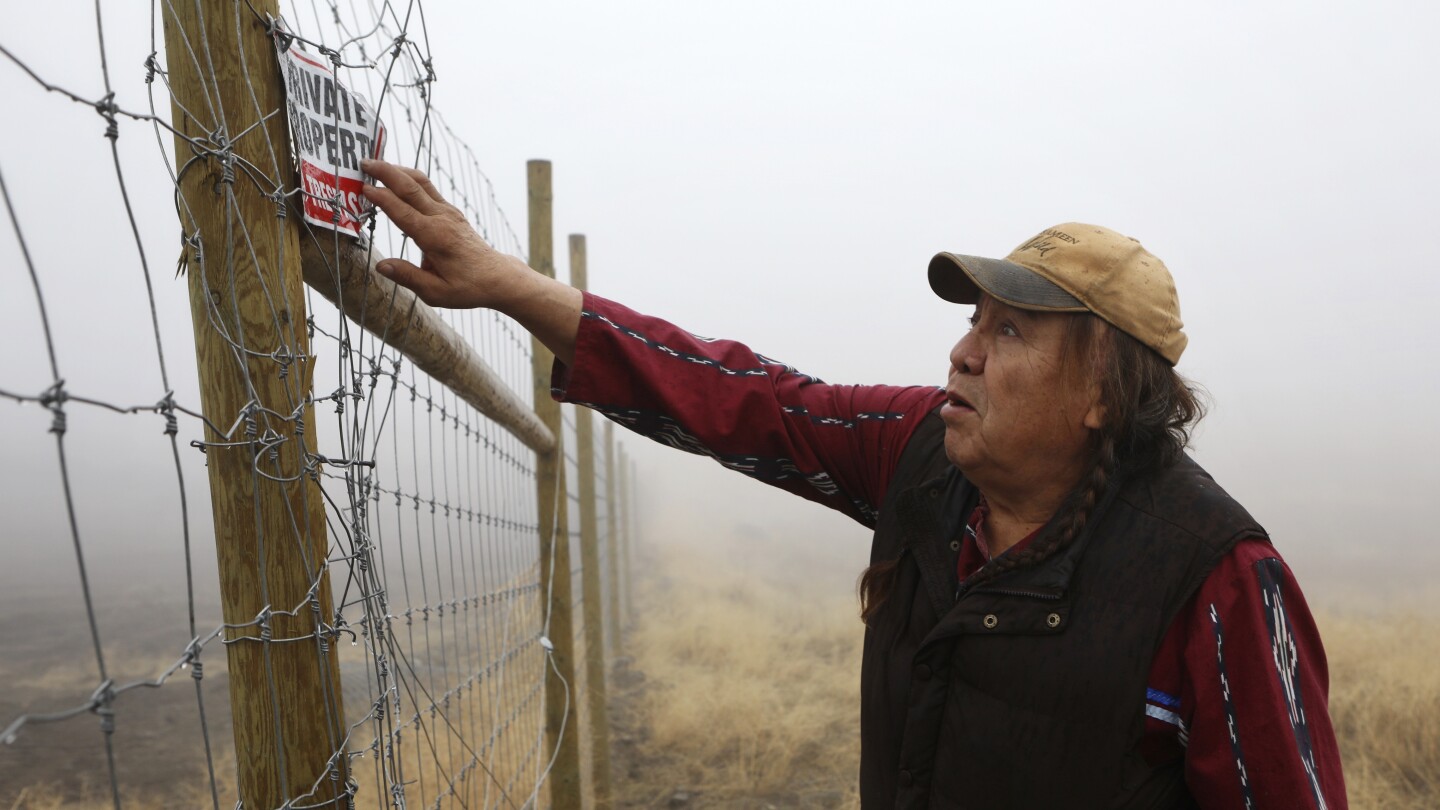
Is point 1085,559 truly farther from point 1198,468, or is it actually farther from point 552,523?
point 552,523

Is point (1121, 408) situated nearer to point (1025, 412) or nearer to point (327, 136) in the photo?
point (1025, 412)

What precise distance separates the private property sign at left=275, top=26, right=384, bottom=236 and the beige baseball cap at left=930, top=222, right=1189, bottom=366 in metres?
0.98

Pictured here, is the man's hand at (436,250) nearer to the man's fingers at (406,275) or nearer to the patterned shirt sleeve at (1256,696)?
the man's fingers at (406,275)

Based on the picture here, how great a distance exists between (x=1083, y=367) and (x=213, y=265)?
132 cm

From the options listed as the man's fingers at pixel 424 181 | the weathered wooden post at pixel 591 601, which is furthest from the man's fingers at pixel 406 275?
the weathered wooden post at pixel 591 601

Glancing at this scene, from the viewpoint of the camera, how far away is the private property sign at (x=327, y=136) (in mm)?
1174

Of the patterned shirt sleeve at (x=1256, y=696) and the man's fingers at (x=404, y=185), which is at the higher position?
the man's fingers at (x=404, y=185)

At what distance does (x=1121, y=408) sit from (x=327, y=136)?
4.25ft

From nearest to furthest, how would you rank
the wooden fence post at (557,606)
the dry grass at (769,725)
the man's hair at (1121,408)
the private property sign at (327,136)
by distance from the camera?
the private property sign at (327,136) < the man's hair at (1121,408) < the wooden fence post at (557,606) < the dry grass at (769,725)

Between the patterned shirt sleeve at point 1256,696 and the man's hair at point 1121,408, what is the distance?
0.76ft

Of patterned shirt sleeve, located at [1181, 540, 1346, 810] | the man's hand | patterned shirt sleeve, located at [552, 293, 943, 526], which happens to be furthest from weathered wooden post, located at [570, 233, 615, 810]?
patterned shirt sleeve, located at [1181, 540, 1346, 810]

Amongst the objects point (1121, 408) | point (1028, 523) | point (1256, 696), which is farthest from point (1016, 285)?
point (1256, 696)

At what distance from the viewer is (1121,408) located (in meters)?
1.63

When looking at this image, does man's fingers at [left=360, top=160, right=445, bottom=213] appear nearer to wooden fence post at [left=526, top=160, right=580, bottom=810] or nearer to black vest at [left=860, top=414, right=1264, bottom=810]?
black vest at [left=860, top=414, right=1264, bottom=810]
